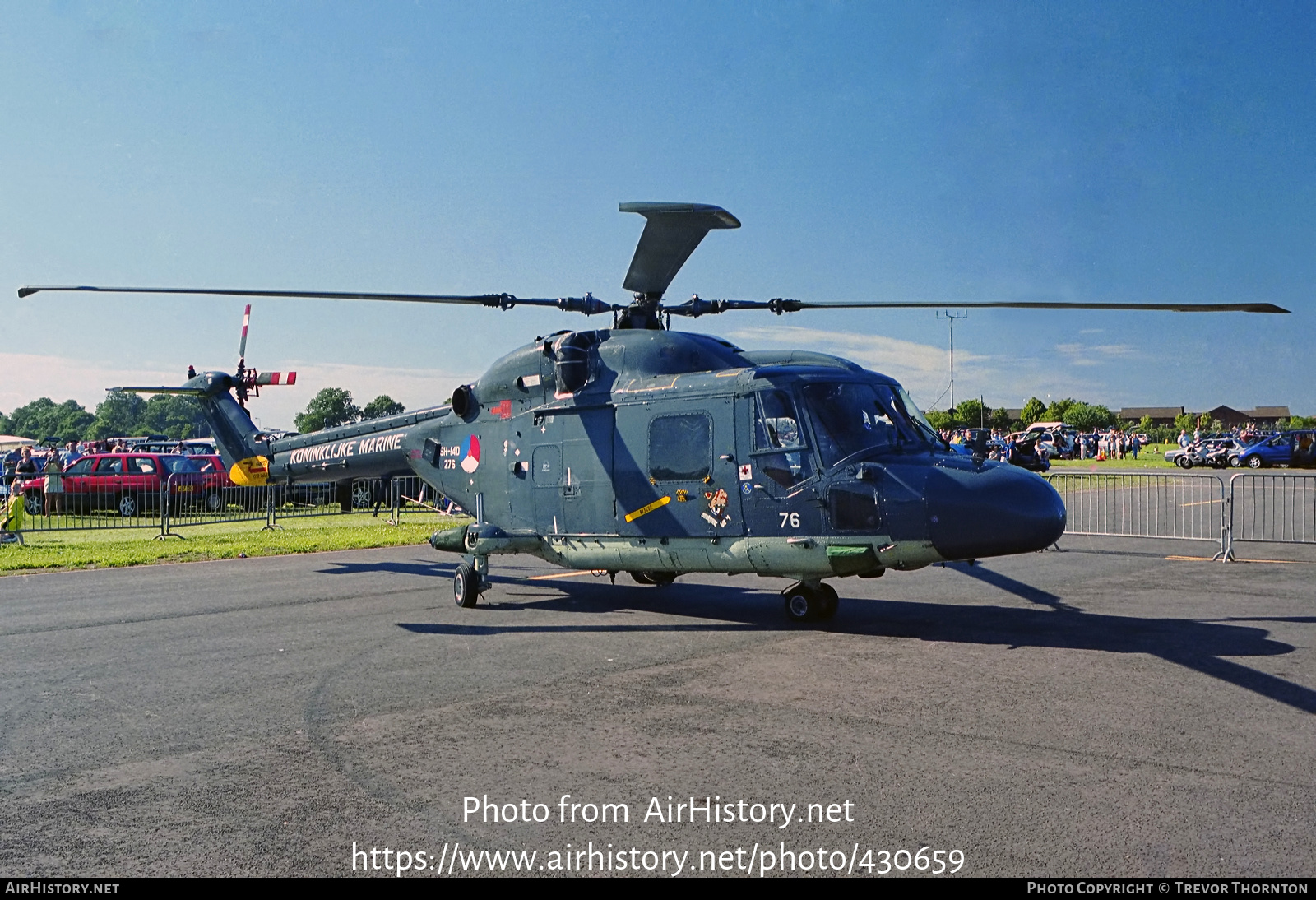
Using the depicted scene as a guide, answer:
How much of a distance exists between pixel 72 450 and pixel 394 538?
129 feet

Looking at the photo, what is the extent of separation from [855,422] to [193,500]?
2441 centimetres

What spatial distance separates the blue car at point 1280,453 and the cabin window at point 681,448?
4925 cm

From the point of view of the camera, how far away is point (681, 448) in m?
10.1

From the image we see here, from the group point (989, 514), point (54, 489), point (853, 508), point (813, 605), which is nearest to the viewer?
point (989, 514)

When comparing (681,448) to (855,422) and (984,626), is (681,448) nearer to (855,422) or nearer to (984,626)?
(855,422)

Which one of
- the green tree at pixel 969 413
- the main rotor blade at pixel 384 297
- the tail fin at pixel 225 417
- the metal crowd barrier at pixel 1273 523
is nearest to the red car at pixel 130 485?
the tail fin at pixel 225 417

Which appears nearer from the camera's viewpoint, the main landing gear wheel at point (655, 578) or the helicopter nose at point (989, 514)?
the helicopter nose at point (989, 514)

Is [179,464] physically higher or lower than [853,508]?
higher

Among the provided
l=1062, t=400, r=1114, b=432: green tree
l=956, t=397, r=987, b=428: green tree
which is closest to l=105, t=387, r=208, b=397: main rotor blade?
l=956, t=397, r=987, b=428: green tree

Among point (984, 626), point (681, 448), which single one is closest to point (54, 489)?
point (681, 448)

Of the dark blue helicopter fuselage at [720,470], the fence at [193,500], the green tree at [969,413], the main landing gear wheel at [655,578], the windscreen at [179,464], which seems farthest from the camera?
the green tree at [969,413]

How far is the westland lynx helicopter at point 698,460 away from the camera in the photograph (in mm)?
8703

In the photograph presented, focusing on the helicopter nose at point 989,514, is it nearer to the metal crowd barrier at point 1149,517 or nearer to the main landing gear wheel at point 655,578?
the main landing gear wheel at point 655,578

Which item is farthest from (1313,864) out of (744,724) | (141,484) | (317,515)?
(141,484)
